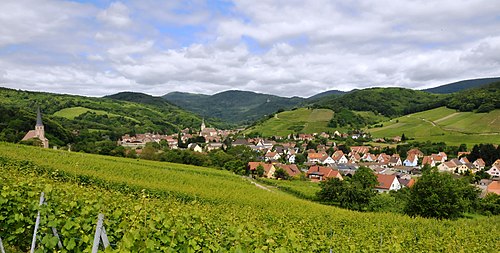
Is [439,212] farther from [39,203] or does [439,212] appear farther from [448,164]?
[448,164]

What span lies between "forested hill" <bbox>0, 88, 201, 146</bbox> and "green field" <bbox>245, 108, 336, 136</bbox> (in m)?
47.5

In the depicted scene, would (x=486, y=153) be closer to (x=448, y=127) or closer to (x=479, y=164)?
(x=479, y=164)

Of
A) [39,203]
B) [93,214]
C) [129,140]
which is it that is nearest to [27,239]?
[39,203]

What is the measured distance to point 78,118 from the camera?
137 metres

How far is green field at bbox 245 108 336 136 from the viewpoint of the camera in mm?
143962

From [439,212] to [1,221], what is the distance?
35872 millimetres

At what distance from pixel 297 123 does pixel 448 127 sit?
2463 inches

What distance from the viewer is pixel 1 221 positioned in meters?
6.01

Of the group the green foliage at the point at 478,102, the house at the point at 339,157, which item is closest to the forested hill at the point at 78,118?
the house at the point at 339,157

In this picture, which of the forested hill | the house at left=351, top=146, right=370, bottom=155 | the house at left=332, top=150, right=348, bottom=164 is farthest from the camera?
the house at left=351, top=146, right=370, bottom=155

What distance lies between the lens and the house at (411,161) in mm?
84219

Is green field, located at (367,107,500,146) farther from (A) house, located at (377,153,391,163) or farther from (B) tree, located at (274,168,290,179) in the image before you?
(B) tree, located at (274,168,290,179)

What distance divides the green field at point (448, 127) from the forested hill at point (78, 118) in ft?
321

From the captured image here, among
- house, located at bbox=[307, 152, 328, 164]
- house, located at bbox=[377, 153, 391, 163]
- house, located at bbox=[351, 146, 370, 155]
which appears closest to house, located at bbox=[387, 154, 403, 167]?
house, located at bbox=[377, 153, 391, 163]
